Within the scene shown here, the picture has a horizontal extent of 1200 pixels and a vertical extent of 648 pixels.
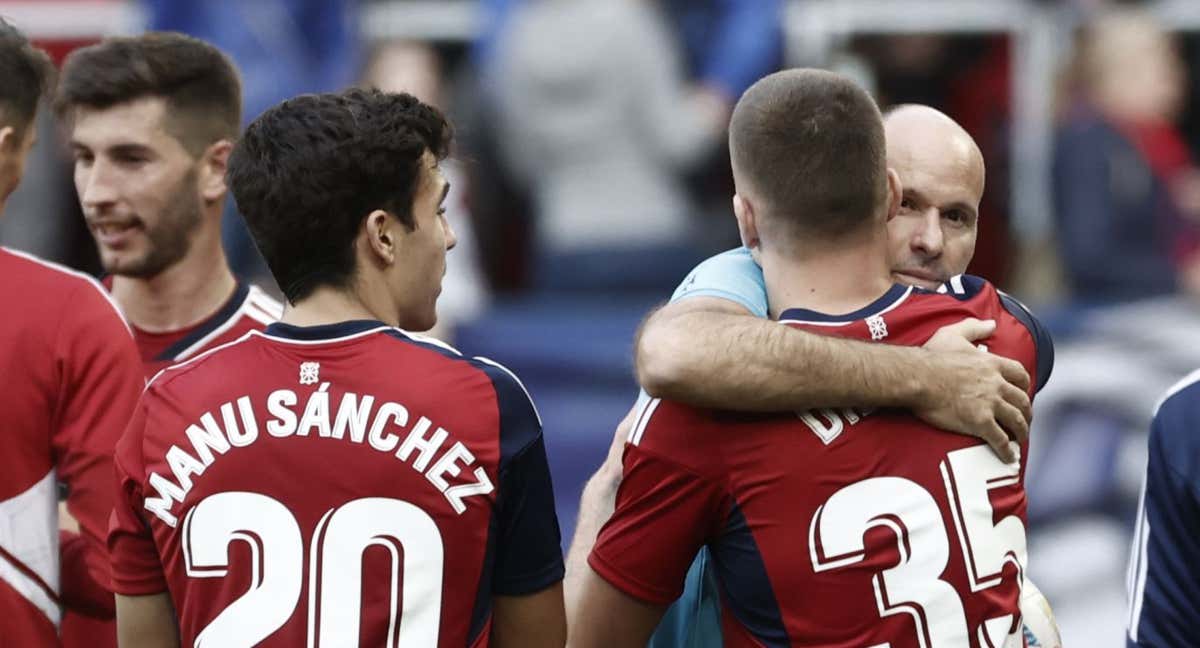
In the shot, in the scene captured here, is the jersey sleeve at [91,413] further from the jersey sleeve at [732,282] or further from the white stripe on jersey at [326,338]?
the jersey sleeve at [732,282]

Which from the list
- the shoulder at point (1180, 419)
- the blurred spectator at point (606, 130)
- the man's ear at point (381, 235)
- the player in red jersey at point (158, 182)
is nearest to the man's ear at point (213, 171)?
the player in red jersey at point (158, 182)

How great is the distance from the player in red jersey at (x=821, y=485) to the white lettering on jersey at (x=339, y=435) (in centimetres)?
35

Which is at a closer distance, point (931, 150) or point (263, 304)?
point (931, 150)

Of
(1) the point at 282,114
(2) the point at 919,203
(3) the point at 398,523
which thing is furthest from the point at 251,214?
(2) the point at 919,203

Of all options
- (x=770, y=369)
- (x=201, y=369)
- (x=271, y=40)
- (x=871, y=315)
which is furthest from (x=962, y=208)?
(x=271, y=40)

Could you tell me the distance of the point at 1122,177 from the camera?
745 centimetres

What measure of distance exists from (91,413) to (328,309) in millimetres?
650

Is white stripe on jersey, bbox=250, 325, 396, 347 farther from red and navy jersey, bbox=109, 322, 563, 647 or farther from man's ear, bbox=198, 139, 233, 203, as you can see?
man's ear, bbox=198, 139, 233, 203

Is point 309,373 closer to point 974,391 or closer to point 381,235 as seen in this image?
point 381,235

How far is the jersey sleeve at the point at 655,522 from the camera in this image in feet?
9.50

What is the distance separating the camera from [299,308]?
113 inches

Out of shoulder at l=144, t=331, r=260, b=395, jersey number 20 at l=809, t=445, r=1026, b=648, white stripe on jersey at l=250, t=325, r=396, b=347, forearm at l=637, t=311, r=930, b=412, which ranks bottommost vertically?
jersey number 20 at l=809, t=445, r=1026, b=648

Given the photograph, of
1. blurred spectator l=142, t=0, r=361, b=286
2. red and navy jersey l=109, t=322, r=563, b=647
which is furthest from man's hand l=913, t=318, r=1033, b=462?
blurred spectator l=142, t=0, r=361, b=286

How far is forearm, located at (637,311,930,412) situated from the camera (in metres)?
2.82
